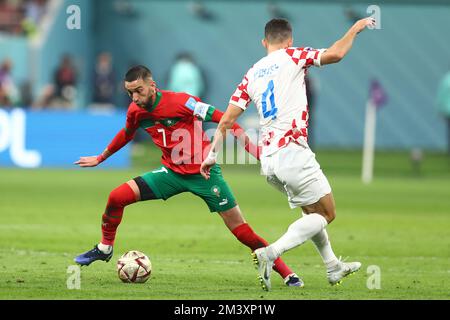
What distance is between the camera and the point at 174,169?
1066 cm

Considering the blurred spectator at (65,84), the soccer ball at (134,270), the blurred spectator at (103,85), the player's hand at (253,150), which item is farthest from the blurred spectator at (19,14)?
the player's hand at (253,150)

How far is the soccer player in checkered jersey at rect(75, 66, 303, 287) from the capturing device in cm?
1052

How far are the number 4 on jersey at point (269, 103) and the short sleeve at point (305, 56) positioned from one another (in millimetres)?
294

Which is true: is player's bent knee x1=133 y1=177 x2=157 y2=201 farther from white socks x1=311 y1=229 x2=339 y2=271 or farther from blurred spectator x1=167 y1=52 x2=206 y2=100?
blurred spectator x1=167 y1=52 x2=206 y2=100

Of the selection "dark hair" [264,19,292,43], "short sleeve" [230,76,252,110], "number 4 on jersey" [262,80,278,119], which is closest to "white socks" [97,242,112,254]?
"short sleeve" [230,76,252,110]

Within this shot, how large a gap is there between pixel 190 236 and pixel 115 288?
4.72 m

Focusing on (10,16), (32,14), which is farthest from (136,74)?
(10,16)

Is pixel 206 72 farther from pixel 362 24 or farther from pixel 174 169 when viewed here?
pixel 362 24

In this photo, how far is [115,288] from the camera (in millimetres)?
9797

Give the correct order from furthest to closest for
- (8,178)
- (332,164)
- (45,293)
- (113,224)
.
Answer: (332,164) < (8,178) < (113,224) < (45,293)

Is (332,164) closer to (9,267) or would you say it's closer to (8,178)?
(8,178)

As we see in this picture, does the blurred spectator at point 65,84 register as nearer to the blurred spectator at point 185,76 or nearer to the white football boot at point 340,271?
the blurred spectator at point 185,76

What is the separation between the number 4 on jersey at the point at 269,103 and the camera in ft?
32.1
